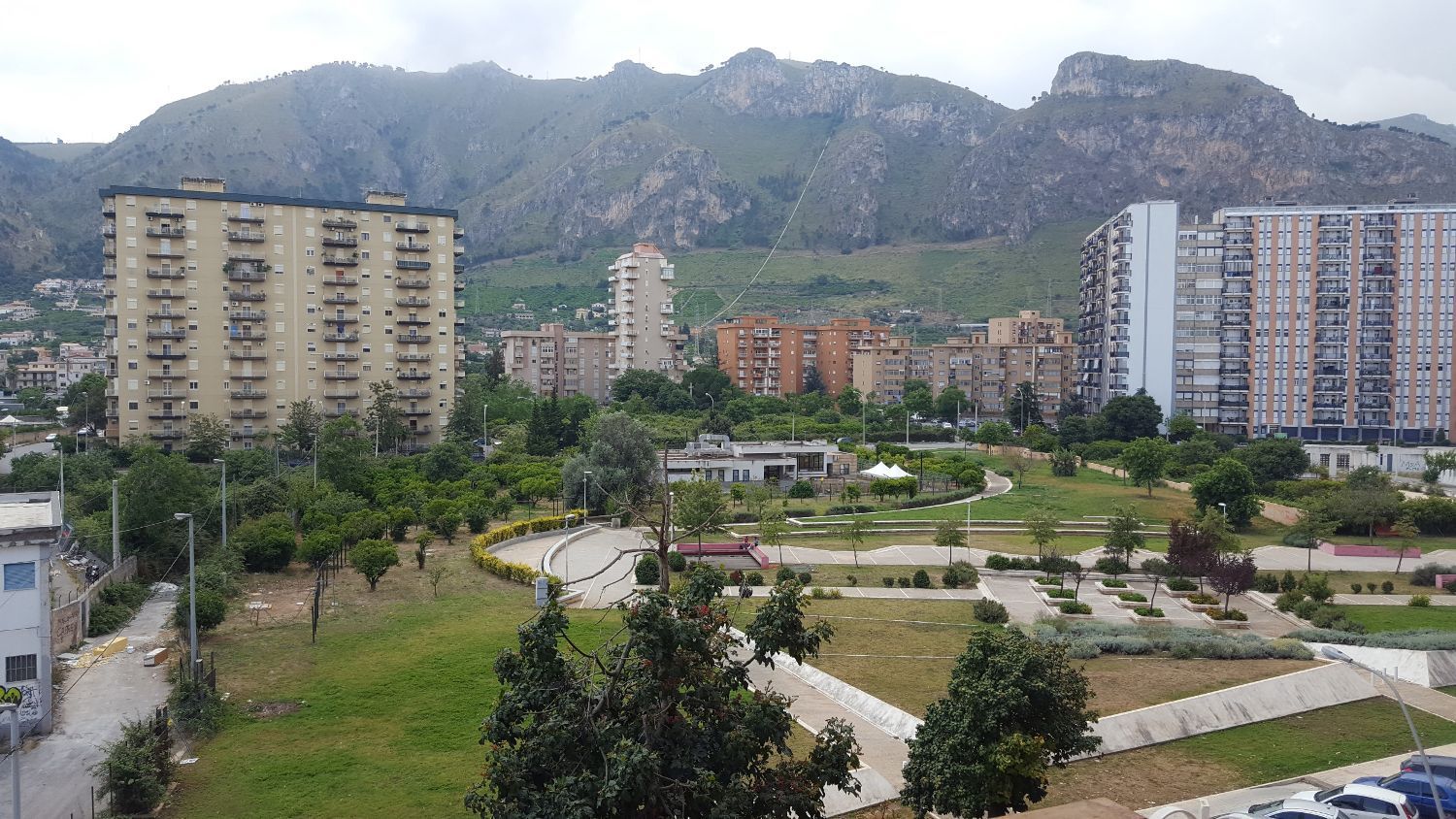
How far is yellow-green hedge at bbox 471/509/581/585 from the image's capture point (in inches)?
1224

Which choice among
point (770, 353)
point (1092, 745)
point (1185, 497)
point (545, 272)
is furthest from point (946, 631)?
point (545, 272)

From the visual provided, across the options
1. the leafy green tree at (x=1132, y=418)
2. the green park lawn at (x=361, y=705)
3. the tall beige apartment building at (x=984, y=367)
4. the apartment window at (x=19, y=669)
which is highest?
the tall beige apartment building at (x=984, y=367)

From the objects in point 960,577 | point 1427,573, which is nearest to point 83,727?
point 960,577

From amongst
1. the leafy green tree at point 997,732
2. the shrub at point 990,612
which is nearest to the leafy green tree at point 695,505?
the shrub at point 990,612

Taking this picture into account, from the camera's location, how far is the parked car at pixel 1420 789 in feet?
46.4

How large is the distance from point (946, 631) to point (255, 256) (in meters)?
54.4

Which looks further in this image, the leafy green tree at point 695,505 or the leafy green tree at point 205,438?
the leafy green tree at point 205,438

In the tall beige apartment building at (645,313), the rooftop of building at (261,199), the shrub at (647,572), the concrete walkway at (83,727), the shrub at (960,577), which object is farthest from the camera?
the tall beige apartment building at (645,313)

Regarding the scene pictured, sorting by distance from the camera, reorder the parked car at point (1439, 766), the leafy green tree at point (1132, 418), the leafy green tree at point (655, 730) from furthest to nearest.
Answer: the leafy green tree at point (1132, 418) → the parked car at point (1439, 766) → the leafy green tree at point (655, 730)

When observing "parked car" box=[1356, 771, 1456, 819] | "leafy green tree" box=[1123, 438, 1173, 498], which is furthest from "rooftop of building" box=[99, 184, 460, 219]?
"parked car" box=[1356, 771, 1456, 819]

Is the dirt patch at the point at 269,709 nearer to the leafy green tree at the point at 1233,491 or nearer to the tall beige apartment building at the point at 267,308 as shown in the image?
the leafy green tree at the point at 1233,491

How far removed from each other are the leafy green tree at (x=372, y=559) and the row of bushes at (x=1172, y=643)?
60.6 feet

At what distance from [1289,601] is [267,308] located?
58.7m

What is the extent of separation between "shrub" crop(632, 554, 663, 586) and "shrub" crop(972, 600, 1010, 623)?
9583 mm
